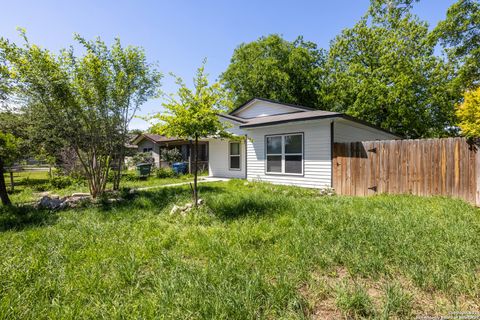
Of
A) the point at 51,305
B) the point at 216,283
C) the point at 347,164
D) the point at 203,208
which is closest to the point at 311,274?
the point at 216,283

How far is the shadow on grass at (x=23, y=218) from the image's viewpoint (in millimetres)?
5031

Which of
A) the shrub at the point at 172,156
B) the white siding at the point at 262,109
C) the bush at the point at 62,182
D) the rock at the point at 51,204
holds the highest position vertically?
the white siding at the point at 262,109

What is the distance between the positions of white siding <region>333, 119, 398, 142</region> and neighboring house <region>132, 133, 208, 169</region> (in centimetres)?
995

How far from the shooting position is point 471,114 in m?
5.84

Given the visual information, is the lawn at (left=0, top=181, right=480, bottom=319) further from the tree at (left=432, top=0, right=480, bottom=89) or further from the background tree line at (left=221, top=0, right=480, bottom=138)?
the background tree line at (left=221, top=0, right=480, bottom=138)

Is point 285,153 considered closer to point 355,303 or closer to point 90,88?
point 90,88

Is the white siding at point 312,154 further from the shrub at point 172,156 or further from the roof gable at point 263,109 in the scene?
the shrub at point 172,156

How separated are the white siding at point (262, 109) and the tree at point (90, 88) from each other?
24.2ft

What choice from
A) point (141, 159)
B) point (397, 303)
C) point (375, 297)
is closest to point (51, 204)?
point (375, 297)

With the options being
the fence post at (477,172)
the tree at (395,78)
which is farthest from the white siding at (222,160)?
the tree at (395,78)

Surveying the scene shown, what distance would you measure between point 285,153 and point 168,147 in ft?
45.7

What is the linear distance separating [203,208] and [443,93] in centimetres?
2112

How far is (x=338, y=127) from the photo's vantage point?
9.45 m

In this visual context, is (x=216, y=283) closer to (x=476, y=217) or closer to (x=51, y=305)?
(x=51, y=305)
